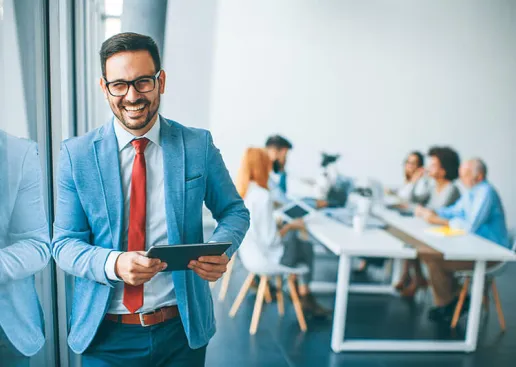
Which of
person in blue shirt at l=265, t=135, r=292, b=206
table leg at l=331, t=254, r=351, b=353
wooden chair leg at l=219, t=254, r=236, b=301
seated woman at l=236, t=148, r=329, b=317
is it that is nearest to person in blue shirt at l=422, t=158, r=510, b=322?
table leg at l=331, t=254, r=351, b=353

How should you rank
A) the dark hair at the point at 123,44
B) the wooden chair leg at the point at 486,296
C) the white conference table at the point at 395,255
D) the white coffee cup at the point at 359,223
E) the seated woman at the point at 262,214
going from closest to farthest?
the dark hair at the point at 123,44
the white conference table at the point at 395,255
the seated woman at the point at 262,214
the white coffee cup at the point at 359,223
the wooden chair leg at the point at 486,296

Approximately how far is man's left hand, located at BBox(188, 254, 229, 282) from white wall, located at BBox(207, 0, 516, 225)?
3.57 meters

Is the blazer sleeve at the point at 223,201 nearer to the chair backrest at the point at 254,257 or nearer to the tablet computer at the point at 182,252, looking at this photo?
the tablet computer at the point at 182,252

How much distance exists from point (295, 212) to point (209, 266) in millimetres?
1990

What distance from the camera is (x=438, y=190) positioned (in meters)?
4.60

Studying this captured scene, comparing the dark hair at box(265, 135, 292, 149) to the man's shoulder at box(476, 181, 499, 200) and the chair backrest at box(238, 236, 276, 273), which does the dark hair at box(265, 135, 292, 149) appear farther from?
the man's shoulder at box(476, 181, 499, 200)

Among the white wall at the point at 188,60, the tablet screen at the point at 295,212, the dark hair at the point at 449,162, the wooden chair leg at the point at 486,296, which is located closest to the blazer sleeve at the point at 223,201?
the white wall at the point at 188,60

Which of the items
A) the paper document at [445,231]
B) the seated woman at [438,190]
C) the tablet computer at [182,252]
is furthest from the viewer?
the seated woman at [438,190]

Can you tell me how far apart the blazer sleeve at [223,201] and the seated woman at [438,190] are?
306cm

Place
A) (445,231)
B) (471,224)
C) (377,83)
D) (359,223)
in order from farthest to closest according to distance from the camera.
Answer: (377,83)
(471,224)
(445,231)
(359,223)

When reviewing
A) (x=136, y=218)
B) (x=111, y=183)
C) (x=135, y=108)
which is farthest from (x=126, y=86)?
(x=136, y=218)

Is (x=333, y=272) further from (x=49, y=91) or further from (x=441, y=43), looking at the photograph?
(x=49, y=91)

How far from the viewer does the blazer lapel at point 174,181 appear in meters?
1.61

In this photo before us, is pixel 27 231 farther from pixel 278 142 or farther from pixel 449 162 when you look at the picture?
pixel 449 162
